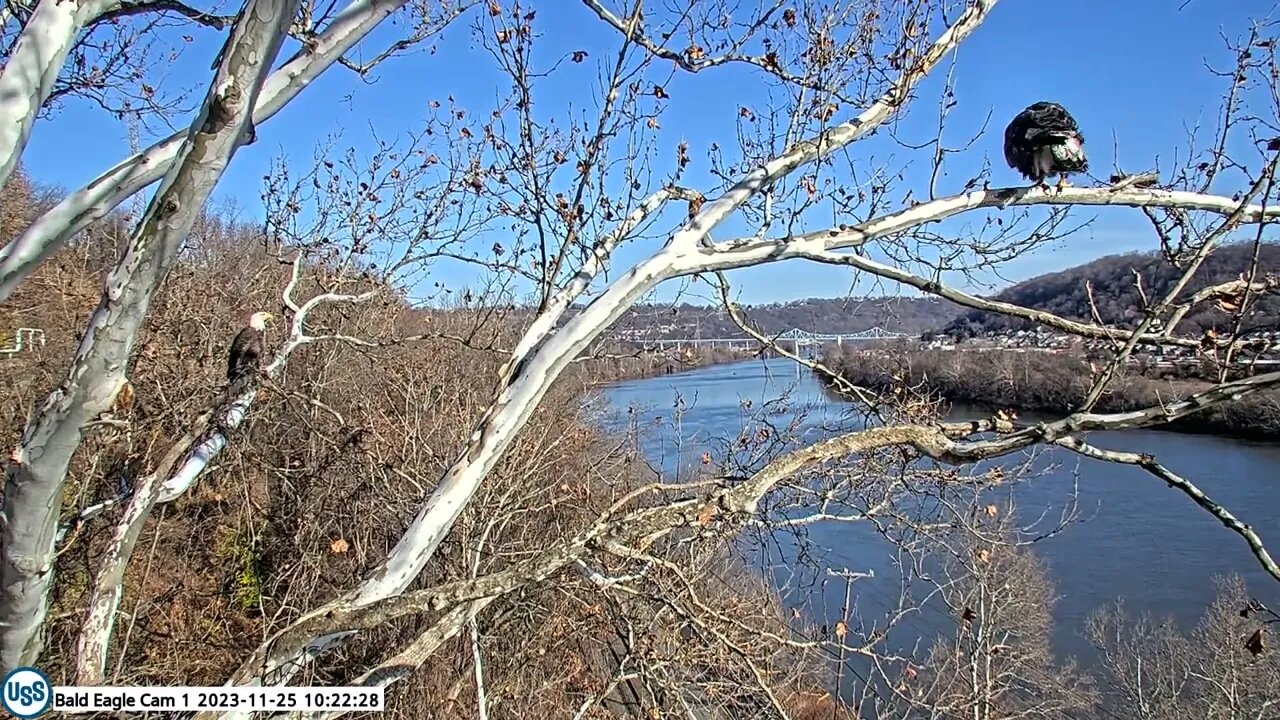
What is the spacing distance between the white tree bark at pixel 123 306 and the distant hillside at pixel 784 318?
195cm

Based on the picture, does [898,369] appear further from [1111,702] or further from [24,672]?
[1111,702]

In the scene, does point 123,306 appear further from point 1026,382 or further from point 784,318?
point 1026,382

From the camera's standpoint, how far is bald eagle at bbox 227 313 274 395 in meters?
3.13

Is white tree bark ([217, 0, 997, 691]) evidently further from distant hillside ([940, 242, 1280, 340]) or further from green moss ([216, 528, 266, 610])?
green moss ([216, 528, 266, 610])

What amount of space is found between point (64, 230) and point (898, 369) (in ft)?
10.3

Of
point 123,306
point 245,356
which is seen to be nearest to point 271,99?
point 123,306

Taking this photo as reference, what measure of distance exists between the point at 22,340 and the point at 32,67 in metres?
7.04

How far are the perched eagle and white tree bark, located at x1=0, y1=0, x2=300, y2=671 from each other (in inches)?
76.1

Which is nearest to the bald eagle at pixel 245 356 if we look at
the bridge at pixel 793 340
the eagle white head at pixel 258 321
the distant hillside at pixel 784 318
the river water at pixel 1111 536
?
the eagle white head at pixel 258 321

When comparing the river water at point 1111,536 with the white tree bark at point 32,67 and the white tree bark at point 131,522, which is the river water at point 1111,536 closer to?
the white tree bark at point 131,522

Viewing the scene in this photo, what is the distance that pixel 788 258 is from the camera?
232 centimetres

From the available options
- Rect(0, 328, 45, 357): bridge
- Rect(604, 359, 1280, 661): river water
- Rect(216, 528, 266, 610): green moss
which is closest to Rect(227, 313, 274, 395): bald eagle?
Rect(216, 528, 266, 610): green moss

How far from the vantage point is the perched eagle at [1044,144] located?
2148 millimetres

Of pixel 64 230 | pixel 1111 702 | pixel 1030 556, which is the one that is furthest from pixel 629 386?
pixel 64 230
